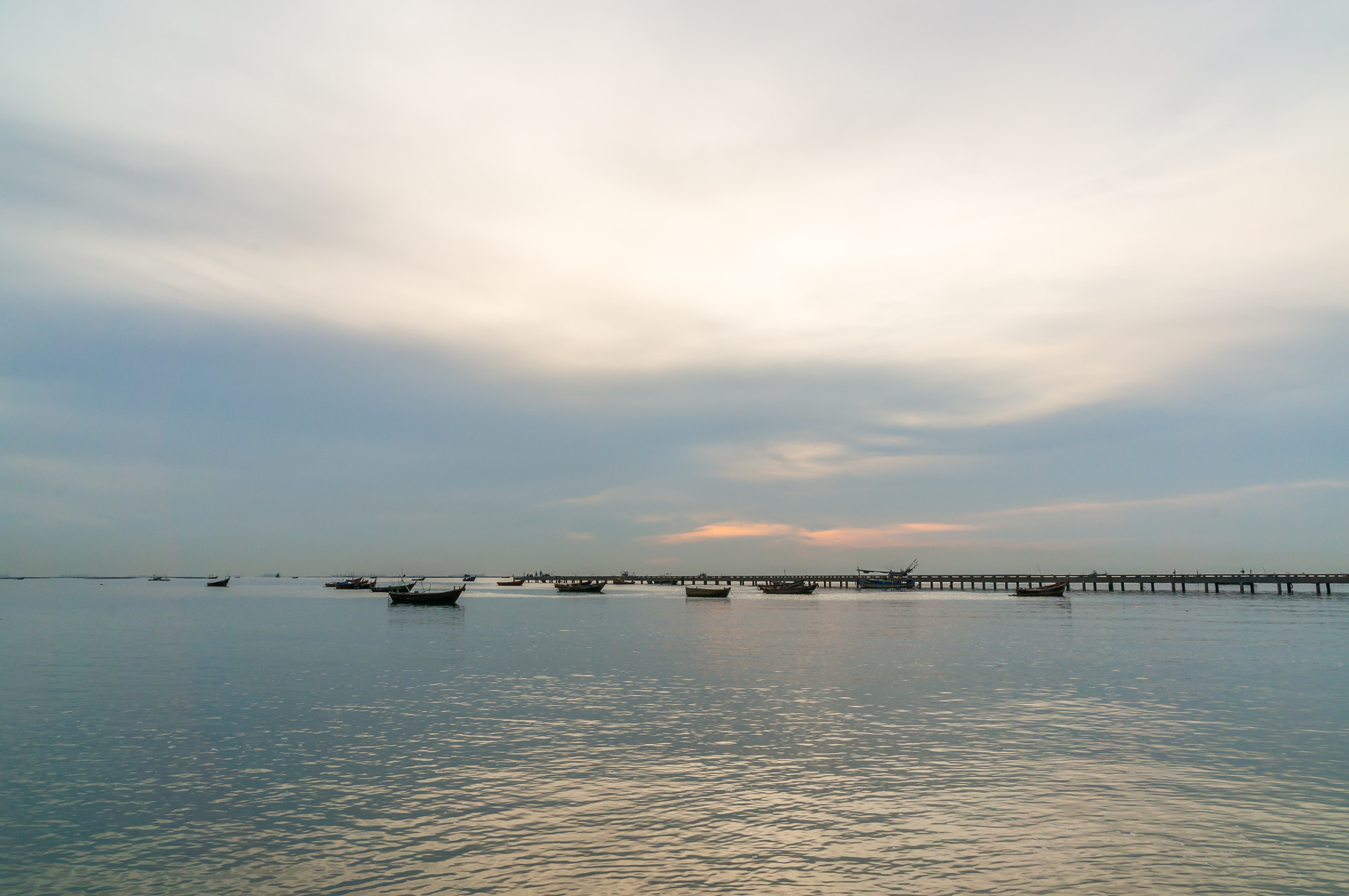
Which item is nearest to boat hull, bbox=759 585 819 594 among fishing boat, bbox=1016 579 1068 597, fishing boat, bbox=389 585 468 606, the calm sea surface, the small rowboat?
the small rowboat

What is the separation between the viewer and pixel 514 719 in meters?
30.0

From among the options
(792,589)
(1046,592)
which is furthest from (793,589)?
(1046,592)

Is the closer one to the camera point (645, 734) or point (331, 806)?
point (331, 806)

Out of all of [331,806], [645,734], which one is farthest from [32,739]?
[645,734]

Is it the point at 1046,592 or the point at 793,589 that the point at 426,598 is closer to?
the point at 793,589

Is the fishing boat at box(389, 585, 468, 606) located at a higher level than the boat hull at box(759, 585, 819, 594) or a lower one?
higher

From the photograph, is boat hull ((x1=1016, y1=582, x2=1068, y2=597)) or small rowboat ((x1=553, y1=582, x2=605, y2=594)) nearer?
boat hull ((x1=1016, y1=582, x2=1068, y2=597))

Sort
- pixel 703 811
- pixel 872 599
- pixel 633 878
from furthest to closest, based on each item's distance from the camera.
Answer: pixel 872 599 → pixel 703 811 → pixel 633 878

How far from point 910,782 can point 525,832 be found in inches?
393

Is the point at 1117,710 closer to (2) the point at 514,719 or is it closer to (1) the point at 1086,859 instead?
(1) the point at 1086,859

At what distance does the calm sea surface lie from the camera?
15.0 m

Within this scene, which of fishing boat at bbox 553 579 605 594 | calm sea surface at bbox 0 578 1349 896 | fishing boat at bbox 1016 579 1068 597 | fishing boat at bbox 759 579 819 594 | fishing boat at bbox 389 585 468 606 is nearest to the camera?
calm sea surface at bbox 0 578 1349 896

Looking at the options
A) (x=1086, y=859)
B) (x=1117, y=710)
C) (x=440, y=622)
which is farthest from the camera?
(x=440, y=622)

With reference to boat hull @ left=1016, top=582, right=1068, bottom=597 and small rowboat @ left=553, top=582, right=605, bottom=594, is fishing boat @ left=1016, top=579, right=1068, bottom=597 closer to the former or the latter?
boat hull @ left=1016, top=582, right=1068, bottom=597
